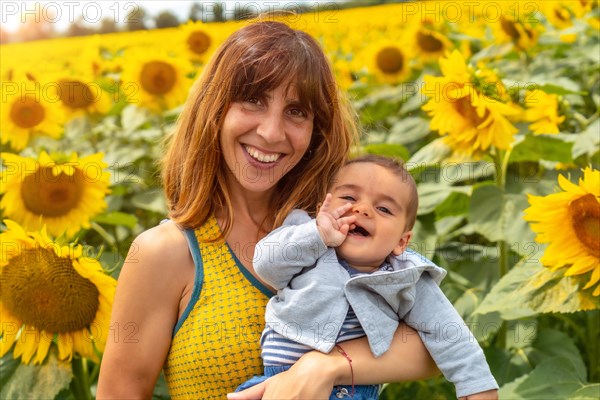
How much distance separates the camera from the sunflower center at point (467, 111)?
2537 mm

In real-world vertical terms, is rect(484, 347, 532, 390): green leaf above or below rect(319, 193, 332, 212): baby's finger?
below

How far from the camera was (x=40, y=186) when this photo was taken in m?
2.50

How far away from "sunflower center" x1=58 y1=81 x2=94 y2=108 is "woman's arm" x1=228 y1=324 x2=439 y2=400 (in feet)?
7.40

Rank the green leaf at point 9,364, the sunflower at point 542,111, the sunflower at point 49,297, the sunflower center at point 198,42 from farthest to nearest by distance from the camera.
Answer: the sunflower center at point 198,42, the sunflower at point 542,111, the green leaf at point 9,364, the sunflower at point 49,297

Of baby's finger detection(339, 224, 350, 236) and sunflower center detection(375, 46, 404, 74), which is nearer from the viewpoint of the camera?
baby's finger detection(339, 224, 350, 236)

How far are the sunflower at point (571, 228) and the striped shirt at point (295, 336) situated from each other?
669mm

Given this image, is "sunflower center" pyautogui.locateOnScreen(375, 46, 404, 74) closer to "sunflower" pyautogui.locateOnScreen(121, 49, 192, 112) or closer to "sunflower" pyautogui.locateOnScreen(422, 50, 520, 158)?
"sunflower" pyautogui.locateOnScreen(121, 49, 192, 112)

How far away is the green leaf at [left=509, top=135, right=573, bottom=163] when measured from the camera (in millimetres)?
2602

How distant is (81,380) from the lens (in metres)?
2.27

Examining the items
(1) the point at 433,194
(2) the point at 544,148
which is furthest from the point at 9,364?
(2) the point at 544,148

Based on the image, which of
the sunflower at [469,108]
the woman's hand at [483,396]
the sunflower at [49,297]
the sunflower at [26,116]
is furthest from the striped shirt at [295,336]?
the sunflower at [26,116]

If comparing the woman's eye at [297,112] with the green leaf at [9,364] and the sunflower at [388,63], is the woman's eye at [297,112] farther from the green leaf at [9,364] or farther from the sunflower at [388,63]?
the sunflower at [388,63]

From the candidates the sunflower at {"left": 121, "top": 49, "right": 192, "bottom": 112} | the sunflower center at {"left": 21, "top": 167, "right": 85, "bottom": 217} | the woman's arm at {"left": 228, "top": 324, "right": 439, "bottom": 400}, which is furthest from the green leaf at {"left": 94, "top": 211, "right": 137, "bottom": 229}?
the woman's arm at {"left": 228, "top": 324, "right": 439, "bottom": 400}

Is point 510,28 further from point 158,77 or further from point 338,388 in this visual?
point 338,388
